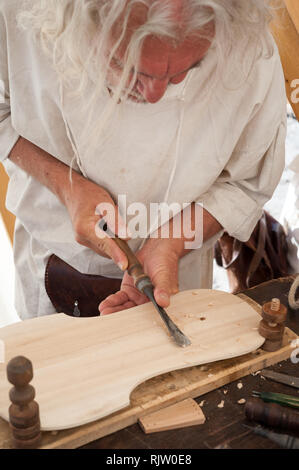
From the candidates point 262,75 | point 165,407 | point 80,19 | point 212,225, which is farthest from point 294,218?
point 80,19

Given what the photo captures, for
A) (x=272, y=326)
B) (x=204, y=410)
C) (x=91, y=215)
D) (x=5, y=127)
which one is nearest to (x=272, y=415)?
(x=204, y=410)

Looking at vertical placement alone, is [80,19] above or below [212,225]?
above

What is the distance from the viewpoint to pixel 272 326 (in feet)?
4.21

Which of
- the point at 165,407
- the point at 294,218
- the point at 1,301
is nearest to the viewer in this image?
the point at 165,407

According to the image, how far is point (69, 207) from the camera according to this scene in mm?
1551

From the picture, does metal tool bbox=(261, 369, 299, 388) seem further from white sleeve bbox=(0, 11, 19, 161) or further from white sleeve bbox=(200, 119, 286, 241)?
white sleeve bbox=(0, 11, 19, 161)

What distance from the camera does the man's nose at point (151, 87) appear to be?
1.15m

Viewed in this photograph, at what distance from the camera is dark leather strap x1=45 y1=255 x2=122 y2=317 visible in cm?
171

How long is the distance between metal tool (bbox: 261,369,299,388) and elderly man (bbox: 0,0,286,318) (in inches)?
12.9

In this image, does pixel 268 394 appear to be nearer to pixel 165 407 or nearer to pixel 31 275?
pixel 165 407

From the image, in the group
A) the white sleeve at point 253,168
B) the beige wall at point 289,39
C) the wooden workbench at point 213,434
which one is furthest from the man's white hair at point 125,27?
the wooden workbench at point 213,434

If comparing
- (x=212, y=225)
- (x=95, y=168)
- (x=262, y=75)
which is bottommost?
(x=212, y=225)

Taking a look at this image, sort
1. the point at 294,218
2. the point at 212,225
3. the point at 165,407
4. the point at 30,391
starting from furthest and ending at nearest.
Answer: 1. the point at 294,218
2. the point at 212,225
3. the point at 165,407
4. the point at 30,391
